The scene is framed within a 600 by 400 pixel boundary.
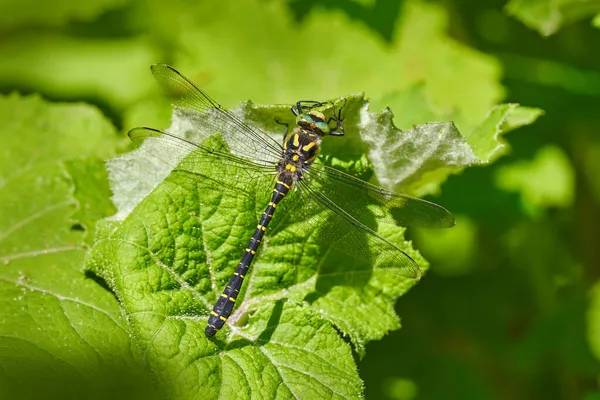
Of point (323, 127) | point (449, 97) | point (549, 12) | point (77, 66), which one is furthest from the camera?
point (77, 66)

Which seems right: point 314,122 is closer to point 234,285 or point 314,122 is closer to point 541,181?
point 234,285

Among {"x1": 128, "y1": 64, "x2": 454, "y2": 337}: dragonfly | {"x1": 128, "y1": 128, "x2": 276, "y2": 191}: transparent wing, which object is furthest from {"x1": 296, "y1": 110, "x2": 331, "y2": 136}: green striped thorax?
{"x1": 128, "y1": 128, "x2": 276, "y2": 191}: transparent wing

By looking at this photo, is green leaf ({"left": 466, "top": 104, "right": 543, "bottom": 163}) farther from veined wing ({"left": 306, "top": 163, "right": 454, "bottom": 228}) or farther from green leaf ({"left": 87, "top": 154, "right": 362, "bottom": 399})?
green leaf ({"left": 87, "top": 154, "right": 362, "bottom": 399})

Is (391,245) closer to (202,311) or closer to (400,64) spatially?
(202,311)

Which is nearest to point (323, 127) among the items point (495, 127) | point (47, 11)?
point (495, 127)

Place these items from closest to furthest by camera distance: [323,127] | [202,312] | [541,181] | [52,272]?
[202,312], [52,272], [323,127], [541,181]

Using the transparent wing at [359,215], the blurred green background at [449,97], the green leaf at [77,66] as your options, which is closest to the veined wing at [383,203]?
the transparent wing at [359,215]
